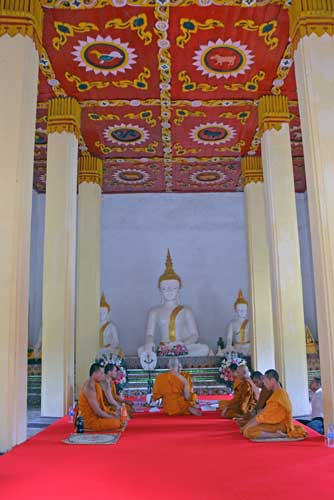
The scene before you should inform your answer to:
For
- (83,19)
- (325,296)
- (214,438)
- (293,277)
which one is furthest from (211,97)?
(214,438)

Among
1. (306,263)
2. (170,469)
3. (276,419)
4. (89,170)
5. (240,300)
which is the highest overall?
(89,170)

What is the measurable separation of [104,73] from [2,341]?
4977mm

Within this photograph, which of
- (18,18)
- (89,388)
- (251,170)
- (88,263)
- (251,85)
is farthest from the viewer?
(251,170)

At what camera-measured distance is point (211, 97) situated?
9289 mm

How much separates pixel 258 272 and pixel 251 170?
2.44m

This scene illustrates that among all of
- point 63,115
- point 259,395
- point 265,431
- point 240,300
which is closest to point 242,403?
point 259,395

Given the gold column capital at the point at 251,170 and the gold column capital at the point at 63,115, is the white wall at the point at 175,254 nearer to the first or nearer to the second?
the gold column capital at the point at 251,170

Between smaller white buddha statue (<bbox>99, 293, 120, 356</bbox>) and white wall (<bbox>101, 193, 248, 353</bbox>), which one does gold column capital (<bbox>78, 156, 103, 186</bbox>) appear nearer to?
white wall (<bbox>101, 193, 248, 353</bbox>)

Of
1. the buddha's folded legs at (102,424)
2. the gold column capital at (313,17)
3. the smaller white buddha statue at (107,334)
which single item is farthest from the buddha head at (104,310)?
the gold column capital at (313,17)

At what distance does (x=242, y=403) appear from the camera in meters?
7.41

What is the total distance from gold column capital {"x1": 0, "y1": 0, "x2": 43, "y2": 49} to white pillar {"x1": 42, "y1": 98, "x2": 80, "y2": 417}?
259 cm

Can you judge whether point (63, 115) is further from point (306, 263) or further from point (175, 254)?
point (306, 263)

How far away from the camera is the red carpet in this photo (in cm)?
365

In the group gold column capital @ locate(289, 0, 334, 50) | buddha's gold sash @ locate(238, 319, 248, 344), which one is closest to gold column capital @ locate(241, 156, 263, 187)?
buddha's gold sash @ locate(238, 319, 248, 344)
